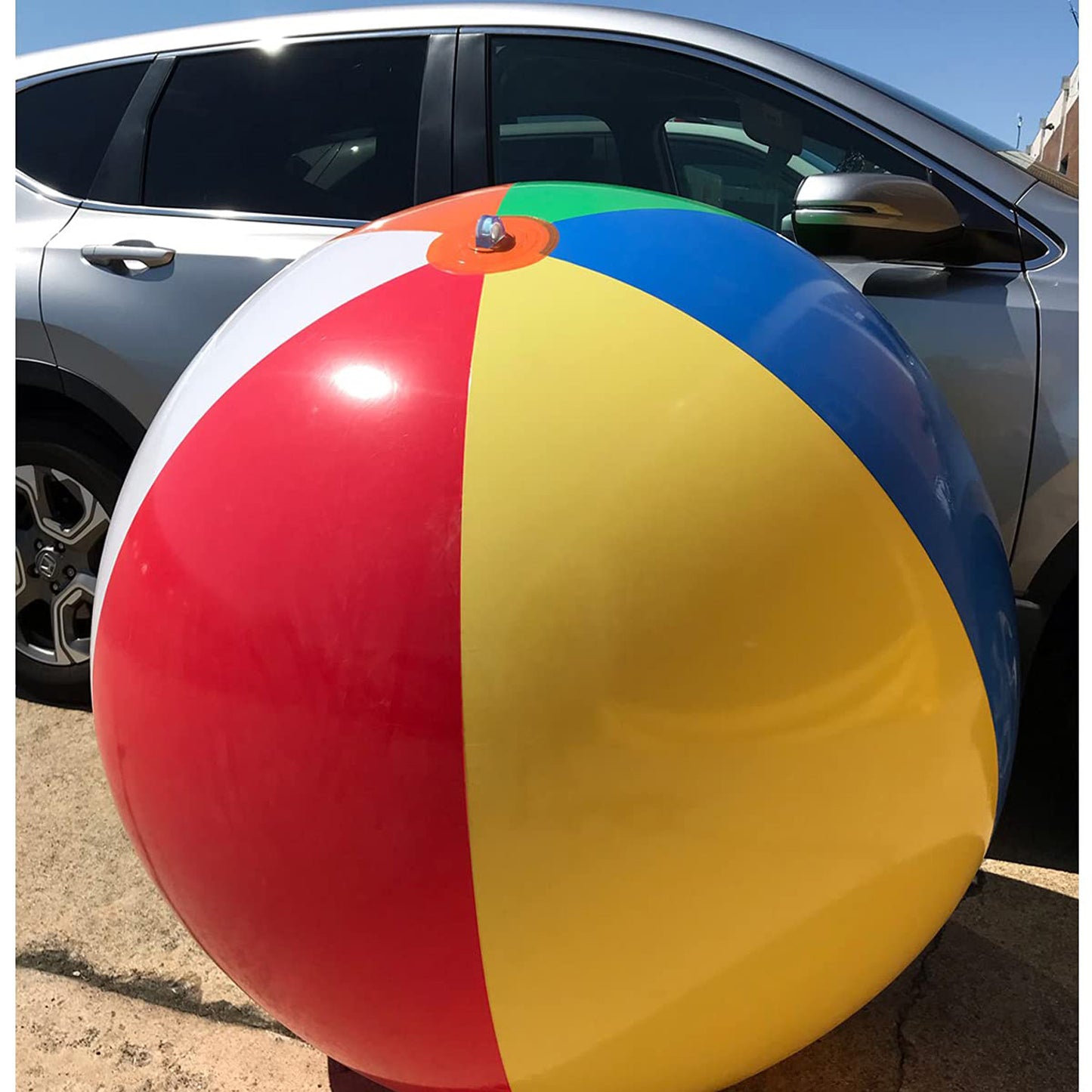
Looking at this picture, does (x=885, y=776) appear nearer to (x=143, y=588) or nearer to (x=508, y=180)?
(x=143, y=588)

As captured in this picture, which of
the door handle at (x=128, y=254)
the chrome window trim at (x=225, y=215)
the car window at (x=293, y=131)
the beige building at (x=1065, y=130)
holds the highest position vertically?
the car window at (x=293, y=131)

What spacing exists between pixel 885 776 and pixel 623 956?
438 mm

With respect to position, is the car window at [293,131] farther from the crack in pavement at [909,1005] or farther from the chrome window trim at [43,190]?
the crack in pavement at [909,1005]

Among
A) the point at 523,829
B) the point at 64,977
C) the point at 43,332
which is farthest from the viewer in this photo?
the point at 43,332

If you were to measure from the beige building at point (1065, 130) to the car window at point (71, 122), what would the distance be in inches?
844

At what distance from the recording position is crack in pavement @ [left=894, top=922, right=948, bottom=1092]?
81.7 inches

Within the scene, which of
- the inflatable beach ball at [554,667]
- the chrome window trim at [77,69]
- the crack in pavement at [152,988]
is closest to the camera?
the inflatable beach ball at [554,667]

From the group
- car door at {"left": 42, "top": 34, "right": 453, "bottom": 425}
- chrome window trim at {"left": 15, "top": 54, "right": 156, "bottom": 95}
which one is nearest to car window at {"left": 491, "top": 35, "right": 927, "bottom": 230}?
car door at {"left": 42, "top": 34, "right": 453, "bottom": 425}

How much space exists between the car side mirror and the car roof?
0.23m

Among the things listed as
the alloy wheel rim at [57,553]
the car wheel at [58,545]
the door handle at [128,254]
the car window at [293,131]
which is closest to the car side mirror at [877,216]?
the car window at [293,131]

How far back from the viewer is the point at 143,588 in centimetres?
157

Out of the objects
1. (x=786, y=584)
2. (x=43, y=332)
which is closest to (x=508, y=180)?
(x=43, y=332)

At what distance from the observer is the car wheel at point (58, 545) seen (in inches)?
132

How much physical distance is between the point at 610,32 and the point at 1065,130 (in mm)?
27823
